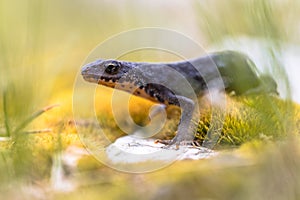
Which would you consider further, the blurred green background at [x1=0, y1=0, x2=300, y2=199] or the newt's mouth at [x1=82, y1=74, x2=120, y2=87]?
the newt's mouth at [x1=82, y1=74, x2=120, y2=87]

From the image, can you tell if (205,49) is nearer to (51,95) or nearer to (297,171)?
(51,95)

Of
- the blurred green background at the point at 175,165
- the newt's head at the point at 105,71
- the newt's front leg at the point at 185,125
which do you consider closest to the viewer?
the blurred green background at the point at 175,165

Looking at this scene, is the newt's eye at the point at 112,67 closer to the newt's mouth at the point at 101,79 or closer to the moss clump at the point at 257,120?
the newt's mouth at the point at 101,79

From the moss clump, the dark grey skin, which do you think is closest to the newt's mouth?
the dark grey skin

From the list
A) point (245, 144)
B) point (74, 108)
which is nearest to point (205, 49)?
point (74, 108)

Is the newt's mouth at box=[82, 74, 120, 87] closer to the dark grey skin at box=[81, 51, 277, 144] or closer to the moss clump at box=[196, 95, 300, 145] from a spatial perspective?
the dark grey skin at box=[81, 51, 277, 144]

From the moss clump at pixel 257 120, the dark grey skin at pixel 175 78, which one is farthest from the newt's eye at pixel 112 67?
the moss clump at pixel 257 120

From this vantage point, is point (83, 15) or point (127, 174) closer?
point (127, 174)
